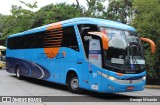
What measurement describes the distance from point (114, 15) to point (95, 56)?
68.4ft

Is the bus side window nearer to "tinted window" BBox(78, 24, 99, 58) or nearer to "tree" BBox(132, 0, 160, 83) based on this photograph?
"tinted window" BBox(78, 24, 99, 58)

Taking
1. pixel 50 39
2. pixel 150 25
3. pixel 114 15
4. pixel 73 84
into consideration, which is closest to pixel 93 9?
pixel 114 15

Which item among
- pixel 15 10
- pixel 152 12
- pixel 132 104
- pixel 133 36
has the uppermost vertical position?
pixel 15 10

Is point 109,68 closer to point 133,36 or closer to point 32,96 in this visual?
point 133,36

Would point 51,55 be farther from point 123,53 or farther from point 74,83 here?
point 123,53

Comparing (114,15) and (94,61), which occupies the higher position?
(114,15)

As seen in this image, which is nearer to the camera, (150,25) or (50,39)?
(50,39)

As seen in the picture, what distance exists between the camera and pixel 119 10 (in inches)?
1273

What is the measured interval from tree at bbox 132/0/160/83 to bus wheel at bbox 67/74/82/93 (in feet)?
27.6

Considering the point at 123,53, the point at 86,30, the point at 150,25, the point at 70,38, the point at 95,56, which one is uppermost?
the point at 150,25

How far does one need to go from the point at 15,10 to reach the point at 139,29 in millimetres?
19735

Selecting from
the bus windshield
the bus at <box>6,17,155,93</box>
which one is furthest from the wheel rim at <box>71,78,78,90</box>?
the bus windshield

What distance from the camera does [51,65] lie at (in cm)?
1596

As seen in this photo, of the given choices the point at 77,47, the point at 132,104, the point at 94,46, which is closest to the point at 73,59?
the point at 77,47
